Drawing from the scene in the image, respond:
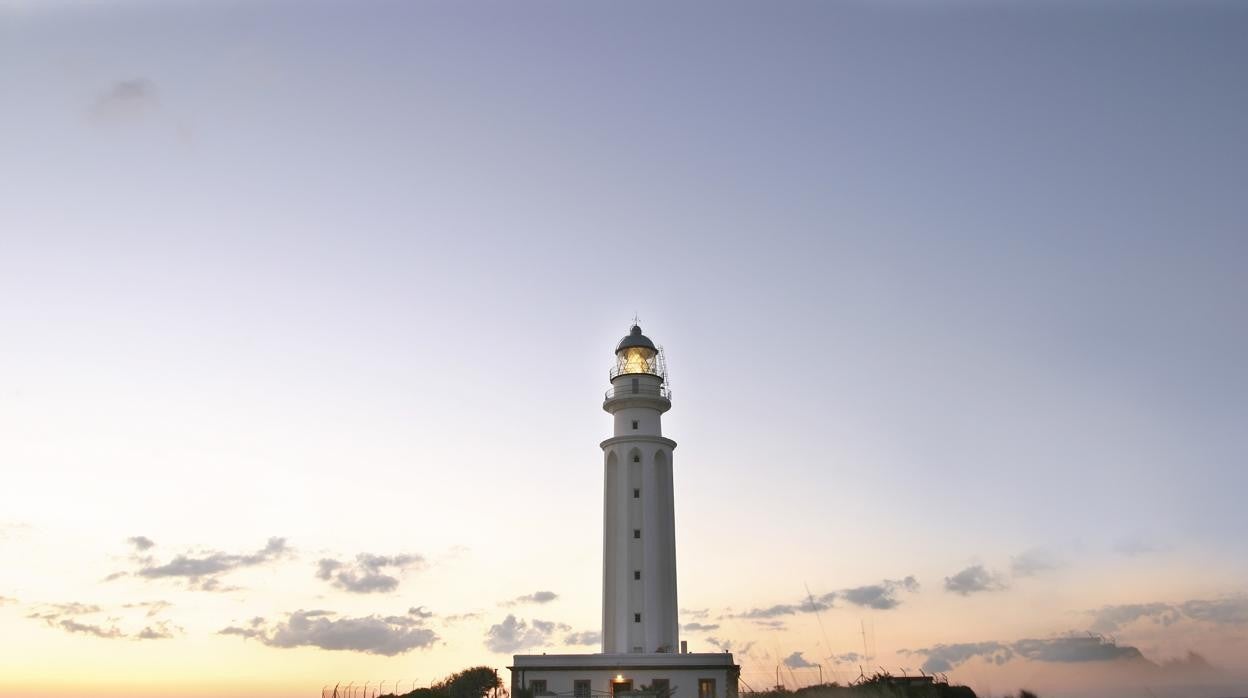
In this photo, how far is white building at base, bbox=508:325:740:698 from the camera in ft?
136

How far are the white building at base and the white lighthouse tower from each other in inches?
1.7

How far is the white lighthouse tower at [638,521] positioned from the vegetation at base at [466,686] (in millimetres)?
5712

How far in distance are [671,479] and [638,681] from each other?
31.7ft

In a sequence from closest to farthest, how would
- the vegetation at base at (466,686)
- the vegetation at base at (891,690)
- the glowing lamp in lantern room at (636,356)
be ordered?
the vegetation at base at (891,690) < the vegetation at base at (466,686) < the glowing lamp in lantern room at (636,356)

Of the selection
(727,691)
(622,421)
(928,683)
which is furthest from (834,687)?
(622,421)

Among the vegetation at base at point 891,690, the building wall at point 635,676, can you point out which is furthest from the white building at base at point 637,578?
the vegetation at base at point 891,690

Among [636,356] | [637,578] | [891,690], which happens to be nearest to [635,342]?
[636,356]

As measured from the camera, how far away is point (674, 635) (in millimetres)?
45250

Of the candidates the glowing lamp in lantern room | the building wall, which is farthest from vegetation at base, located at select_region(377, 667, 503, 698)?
the glowing lamp in lantern room

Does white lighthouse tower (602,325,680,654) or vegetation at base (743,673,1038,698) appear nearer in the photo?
vegetation at base (743,673,1038,698)

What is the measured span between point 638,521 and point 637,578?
7.94 feet

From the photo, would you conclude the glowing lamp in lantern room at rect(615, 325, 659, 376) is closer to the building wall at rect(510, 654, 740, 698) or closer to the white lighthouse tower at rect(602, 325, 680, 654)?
the white lighthouse tower at rect(602, 325, 680, 654)

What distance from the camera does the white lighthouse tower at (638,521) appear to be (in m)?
45.0

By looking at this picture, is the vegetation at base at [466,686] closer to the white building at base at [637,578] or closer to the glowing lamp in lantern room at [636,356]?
the white building at base at [637,578]
